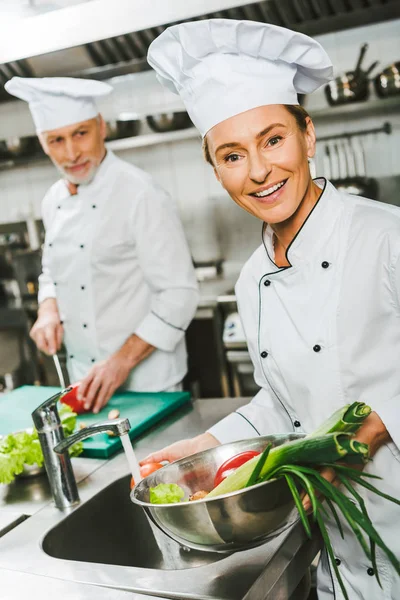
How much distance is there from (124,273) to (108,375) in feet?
1.87

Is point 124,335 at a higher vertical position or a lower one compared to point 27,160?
lower

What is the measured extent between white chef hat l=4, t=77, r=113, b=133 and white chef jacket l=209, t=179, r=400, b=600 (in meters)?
1.34

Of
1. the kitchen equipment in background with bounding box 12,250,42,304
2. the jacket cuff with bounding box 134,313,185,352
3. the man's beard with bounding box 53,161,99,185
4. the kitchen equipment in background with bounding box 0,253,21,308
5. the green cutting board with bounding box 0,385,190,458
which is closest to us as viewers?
the green cutting board with bounding box 0,385,190,458

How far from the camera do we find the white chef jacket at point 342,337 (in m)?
1.24

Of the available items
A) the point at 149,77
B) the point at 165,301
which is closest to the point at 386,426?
the point at 165,301

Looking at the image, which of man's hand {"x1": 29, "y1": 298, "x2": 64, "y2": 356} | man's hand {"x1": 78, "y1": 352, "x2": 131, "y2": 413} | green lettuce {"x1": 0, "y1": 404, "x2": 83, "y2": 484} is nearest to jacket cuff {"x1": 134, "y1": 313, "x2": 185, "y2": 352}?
man's hand {"x1": 78, "y1": 352, "x2": 131, "y2": 413}

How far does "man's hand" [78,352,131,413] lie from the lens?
6.63 ft

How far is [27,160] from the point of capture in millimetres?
4516

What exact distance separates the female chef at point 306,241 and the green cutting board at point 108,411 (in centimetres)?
42

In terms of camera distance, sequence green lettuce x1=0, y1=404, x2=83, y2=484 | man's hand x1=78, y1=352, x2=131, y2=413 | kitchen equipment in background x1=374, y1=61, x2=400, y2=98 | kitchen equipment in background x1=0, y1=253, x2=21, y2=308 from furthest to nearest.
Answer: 1. kitchen equipment in background x1=0, y1=253, x2=21, y2=308
2. kitchen equipment in background x1=374, y1=61, x2=400, y2=98
3. man's hand x1=78, y1=352, x2=131, y2=413
4. green lettuce x1=0, y1=404, x2=83, y2=484

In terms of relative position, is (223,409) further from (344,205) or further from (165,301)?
(344,205)

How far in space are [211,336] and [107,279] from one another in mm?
1368

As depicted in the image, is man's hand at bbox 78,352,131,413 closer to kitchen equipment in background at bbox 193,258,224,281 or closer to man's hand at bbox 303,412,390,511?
man's hand at bbox 303,412,390,511

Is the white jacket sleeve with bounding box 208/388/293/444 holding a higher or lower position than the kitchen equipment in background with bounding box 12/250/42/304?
lower
